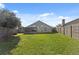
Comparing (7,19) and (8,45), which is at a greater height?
(7,19)

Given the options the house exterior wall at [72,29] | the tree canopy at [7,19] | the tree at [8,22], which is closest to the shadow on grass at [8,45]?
the tree at [8,22]

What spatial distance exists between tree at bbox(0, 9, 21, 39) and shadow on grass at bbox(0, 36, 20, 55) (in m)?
0.12

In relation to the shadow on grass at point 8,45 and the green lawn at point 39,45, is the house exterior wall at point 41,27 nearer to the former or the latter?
the green lawn at point 39,45

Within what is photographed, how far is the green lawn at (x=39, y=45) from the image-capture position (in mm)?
6105

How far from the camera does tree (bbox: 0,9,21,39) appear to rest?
615cm

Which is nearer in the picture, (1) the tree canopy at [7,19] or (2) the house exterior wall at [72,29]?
(1) the tree canopy at [7,19]

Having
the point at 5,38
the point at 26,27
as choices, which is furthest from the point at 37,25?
the point at 5,38

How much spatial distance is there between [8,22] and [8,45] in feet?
1.40

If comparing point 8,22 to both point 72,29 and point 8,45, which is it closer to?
point 8,45

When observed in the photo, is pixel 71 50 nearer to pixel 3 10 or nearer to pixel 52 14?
pixel 52 14

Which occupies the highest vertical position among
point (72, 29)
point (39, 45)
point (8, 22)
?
point (8, 22)

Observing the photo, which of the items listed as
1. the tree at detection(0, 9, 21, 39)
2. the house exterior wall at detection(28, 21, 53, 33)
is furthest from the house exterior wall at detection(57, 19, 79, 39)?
the tree at detection(0, 9, 21, 39)

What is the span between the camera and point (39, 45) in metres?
6.16

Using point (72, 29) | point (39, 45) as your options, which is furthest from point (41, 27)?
point (72, 29)
